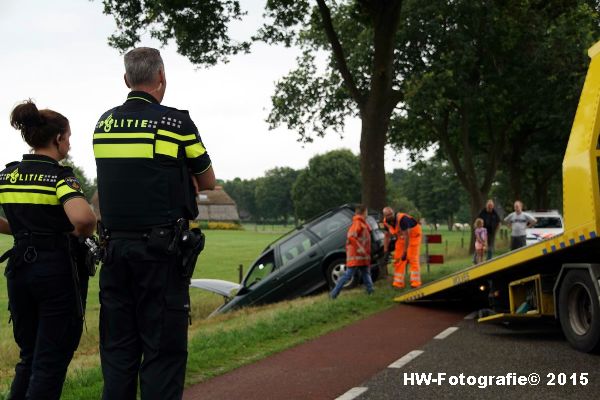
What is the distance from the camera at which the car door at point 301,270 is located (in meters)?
14.4

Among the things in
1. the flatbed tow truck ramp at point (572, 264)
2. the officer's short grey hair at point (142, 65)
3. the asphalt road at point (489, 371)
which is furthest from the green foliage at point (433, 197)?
the officer's short grey hair at point (142, 65)

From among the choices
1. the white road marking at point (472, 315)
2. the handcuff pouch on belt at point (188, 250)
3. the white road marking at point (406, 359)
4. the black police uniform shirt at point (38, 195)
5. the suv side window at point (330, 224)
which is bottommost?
the white road marking at point (406, 359)

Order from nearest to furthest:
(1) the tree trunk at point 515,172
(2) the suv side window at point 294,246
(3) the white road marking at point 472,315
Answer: (3) the white road marking at point 472,315 < (2) the suv side window at point 294,246 < (1) the tree trunk at point 515,172

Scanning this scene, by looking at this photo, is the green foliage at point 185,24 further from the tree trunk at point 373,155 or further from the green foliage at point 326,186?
the green foliage at point 326,186

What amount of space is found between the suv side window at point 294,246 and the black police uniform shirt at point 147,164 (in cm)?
1101

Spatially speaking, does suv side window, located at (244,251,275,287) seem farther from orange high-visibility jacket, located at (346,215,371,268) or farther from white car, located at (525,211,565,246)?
white car, located at (525,211,565,246)

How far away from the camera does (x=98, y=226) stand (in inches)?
147

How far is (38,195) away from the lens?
13.6 feet

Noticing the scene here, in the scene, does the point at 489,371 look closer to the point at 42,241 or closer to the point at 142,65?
the point at 42,241

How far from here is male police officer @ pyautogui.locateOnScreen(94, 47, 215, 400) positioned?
11.4ft

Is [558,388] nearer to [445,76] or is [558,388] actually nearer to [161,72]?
[161,72]

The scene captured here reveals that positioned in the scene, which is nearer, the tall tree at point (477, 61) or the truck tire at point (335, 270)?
the truck tire at point (335, 270)

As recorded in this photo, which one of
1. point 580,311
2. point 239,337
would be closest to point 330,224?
point 239,337

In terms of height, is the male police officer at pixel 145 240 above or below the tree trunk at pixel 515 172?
below
